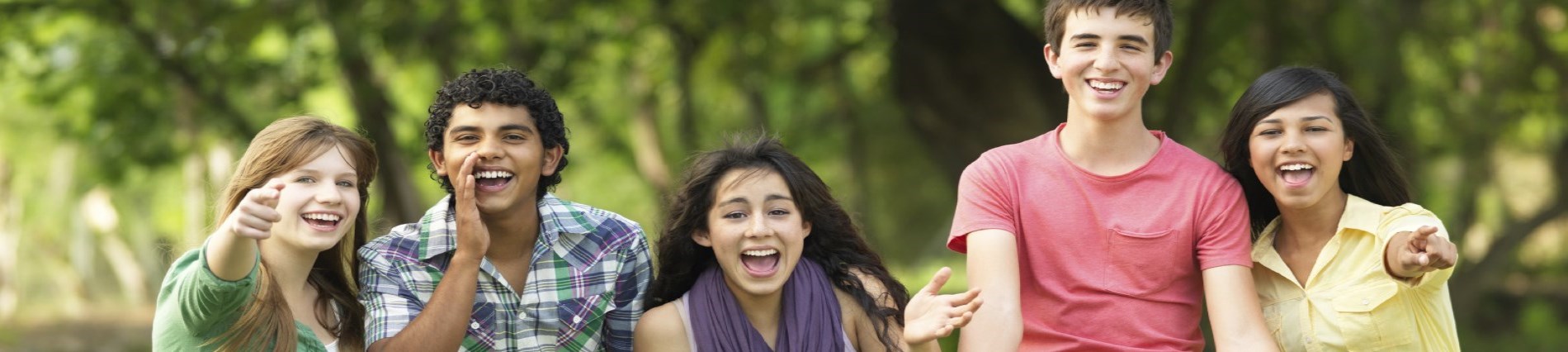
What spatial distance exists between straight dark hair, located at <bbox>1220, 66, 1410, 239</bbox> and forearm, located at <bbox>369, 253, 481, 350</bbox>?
2.02 m

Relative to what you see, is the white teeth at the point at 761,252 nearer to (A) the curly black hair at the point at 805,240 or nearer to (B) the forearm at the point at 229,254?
(A) the curly black hair at the point at 805,240

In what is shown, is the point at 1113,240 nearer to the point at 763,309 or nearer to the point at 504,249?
the point at 763,309

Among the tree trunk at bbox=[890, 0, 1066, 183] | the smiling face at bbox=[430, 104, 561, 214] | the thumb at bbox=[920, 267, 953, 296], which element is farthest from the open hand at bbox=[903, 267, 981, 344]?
the tree trunk at bbox=[890, 0, 1066, 183]

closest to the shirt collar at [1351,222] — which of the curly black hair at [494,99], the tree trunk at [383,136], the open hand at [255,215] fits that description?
the curly black hair at [494,99]

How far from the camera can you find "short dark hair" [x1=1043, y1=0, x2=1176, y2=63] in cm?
367

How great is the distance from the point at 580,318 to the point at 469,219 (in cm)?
47

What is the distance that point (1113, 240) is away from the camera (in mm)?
3637

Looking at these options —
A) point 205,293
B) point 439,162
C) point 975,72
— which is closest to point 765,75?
point 975,72

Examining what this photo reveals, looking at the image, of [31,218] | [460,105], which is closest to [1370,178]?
[460,105]

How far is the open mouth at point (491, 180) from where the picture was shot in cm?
384

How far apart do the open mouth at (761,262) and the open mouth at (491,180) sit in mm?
660

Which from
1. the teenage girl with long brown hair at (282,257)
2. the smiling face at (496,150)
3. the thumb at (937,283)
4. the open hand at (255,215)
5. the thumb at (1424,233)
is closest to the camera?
the open hand at (255,215)

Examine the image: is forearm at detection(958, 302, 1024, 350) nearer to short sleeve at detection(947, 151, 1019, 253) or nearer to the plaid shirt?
short sleeve at detection(947, 151, 1019, 253)

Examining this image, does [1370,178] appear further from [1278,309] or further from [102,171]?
[102,171]
